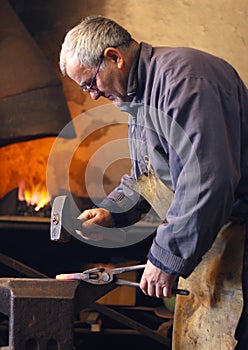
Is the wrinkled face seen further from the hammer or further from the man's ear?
the hammer

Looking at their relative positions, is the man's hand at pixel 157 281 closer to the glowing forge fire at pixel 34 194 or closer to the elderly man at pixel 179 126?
the elderly man at pixel 179 126

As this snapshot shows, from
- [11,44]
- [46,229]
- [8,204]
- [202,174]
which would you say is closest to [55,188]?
[8,204]

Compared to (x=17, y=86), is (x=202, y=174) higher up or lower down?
higher up

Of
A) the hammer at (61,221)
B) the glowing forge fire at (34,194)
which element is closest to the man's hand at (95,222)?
the hammer at (61,221)

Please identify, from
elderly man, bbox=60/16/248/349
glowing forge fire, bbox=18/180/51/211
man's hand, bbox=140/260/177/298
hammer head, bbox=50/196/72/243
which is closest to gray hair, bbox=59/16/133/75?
elderly man, bbox=60/16/248/349

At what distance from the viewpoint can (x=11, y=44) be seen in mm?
3799

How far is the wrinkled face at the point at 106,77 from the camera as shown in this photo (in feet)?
6.70

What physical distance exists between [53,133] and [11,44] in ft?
2.05

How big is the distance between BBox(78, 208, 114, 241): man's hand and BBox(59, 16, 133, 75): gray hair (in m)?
0.58

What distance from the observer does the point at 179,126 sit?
1755 millimetres

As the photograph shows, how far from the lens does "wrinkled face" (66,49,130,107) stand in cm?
204

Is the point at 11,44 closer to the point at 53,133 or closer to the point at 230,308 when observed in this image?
the point at 53,133

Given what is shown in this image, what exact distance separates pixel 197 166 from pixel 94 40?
62 centimetres

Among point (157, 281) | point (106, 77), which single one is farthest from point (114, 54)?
point (157, 281)
